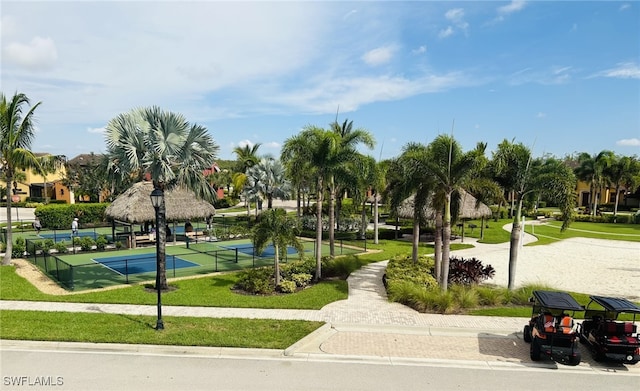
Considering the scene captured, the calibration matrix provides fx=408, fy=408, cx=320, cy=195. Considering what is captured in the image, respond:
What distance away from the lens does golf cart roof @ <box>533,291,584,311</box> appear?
33.0 ft

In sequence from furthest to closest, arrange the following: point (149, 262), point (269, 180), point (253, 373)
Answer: point (269, 180) → point (149, 262) → point (253, 373)

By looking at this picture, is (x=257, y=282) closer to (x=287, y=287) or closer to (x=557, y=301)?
(x=287, y=287)

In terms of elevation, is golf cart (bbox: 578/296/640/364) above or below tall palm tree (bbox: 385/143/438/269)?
below

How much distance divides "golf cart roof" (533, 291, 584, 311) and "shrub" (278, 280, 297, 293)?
880 cm

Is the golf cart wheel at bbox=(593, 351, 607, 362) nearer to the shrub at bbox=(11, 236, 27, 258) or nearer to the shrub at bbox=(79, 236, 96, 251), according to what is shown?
the shrub at bbox=(79, 236, 96, 251)

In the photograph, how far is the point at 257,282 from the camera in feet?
53.3

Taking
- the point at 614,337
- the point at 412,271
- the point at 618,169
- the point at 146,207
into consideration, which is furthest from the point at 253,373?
the point at 618,169

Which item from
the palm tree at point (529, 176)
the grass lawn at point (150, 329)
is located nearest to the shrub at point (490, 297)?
the palm tree at point (529, 176)

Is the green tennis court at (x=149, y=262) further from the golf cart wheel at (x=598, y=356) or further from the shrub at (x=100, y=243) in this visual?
the golf cart wheel at (x=598, y=356)

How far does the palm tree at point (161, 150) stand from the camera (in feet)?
49.6

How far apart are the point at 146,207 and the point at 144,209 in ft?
0.87

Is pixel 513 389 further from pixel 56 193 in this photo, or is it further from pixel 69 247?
pixel 56 193

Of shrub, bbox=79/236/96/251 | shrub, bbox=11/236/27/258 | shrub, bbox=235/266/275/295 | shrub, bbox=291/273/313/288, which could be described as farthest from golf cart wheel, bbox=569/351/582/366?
shrub, bbox=11/236/27/258

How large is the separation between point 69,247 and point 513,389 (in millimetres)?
26079
